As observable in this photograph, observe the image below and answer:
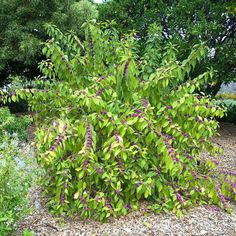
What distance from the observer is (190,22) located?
5906 millimetres

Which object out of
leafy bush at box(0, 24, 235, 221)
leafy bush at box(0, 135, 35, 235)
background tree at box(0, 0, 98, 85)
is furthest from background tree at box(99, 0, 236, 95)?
leafy bush at box(0, 135, 35, 235)

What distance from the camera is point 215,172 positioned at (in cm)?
370

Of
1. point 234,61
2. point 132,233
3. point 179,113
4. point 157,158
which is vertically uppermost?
point 234,61

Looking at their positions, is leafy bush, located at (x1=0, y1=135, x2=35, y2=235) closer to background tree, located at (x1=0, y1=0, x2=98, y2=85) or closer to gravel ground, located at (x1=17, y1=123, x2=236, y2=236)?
gravel ground, located at (x1=17, y1=123, x2=236, y2=236)

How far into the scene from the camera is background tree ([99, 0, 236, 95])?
228 inches

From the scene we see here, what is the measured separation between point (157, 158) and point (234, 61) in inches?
150

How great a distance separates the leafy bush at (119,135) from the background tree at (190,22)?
3113 millimetres

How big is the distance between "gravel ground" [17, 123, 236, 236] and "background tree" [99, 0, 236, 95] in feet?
12.1

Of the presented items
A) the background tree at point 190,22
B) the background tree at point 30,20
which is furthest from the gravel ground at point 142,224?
the background tree at point 30,20

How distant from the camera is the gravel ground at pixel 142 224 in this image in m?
2.45

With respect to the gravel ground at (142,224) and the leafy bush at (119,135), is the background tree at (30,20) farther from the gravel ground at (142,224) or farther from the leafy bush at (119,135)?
the gravel ground at (142,224)

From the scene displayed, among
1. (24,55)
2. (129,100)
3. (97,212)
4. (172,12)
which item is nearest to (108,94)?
(129,100)

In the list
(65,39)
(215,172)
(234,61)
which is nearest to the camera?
(65,39)

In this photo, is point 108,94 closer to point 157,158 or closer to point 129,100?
point 129,100
